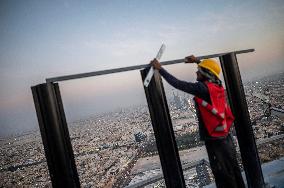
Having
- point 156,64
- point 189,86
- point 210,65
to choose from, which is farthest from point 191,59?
point 156,64

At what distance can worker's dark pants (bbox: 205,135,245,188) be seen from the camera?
319 cm

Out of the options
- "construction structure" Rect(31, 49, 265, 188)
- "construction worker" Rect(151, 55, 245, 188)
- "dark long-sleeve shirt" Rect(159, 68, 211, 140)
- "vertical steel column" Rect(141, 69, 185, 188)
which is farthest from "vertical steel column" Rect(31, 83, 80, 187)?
"dark long-sleeve shirt" Rect(159, 68, 211, 140)

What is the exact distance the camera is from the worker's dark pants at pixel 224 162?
3186mm

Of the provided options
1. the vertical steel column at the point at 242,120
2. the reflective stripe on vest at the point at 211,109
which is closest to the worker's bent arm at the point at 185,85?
the reflective stripe on vest at the point at 211,109

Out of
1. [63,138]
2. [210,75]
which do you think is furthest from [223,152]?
[63,138]

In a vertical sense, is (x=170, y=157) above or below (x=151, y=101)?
below

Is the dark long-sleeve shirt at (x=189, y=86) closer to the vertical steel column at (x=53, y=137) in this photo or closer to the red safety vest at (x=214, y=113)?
the red safety vest at (x=214, y=113)

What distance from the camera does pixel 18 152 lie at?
106 meters

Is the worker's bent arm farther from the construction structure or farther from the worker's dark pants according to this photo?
the worker's dark pants

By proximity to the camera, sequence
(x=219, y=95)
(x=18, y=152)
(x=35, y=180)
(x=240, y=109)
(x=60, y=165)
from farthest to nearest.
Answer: (x=18, y=152) → (x=35, y=180) → (x=240, y=109) → (x=219, y=95) → (x=60, y=165)

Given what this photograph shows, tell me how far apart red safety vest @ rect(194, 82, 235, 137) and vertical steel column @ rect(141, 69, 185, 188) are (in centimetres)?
45

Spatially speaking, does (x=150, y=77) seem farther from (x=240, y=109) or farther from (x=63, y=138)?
(x=240, y=109)

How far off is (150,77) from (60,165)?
124 centimetres

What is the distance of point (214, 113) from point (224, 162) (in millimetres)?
659
